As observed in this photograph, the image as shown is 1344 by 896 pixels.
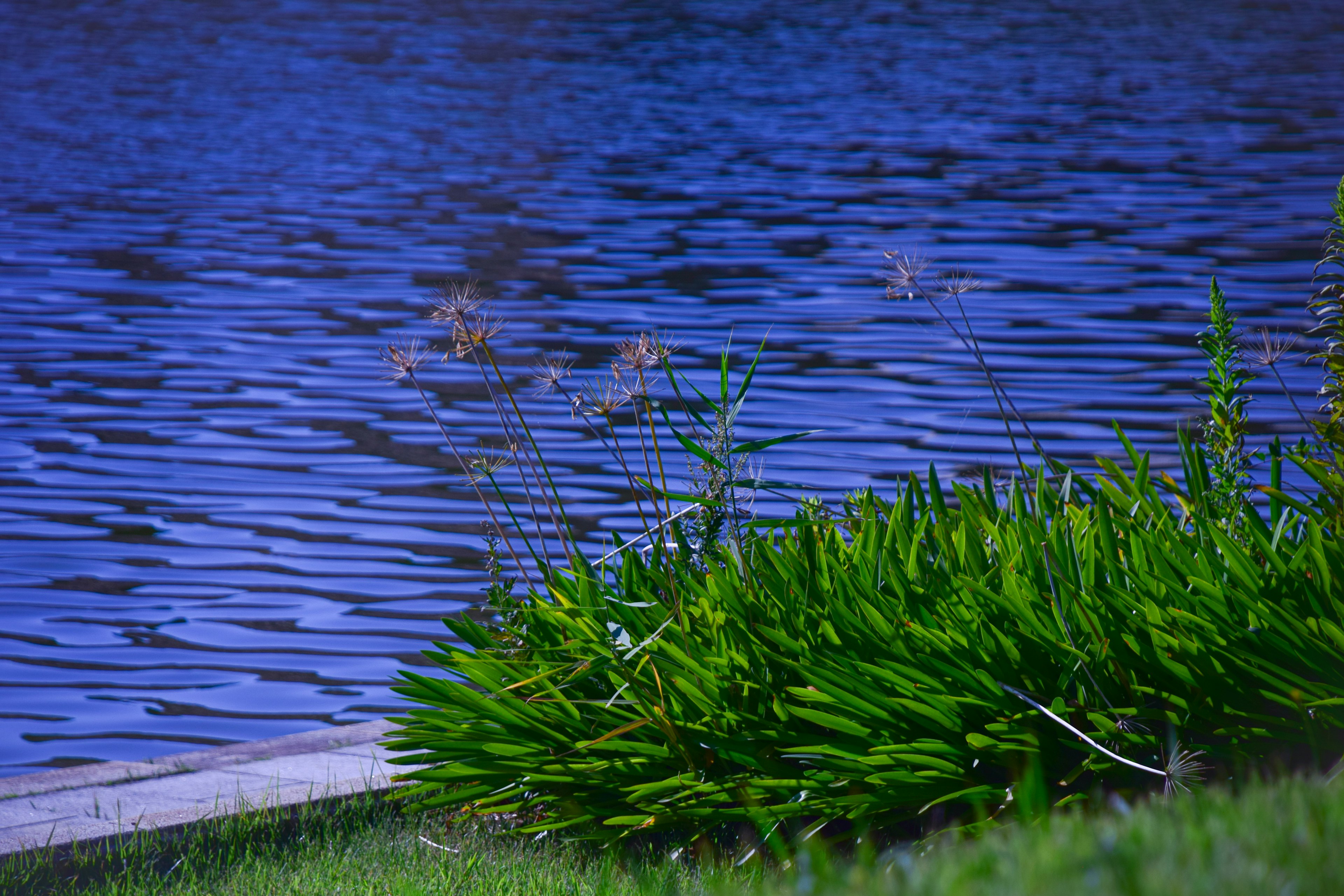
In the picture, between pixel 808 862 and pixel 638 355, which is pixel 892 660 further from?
pixel 808 862

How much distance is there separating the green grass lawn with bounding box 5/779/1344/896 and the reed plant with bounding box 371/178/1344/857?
0.53ft

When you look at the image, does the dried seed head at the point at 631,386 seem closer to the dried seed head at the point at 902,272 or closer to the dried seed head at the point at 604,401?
the dried seed head at the point at 604,401

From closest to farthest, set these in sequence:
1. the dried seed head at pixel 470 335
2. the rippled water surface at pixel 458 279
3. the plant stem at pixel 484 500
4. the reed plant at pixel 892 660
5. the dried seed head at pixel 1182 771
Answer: the dried seed head at pixel 1182 771 → the reed plant at pixel 892 660 → the plant stem at pixel 484 500 → the dried seed head at pixel 470 335 → the rippled water surface at pixel 458 279

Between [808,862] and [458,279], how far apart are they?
41.9ft

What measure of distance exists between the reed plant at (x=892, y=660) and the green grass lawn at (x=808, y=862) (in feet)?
0.53

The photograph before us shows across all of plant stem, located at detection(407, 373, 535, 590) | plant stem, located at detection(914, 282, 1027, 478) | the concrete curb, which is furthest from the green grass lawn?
plant stem, located at detection(914, 282, 1027, 478)

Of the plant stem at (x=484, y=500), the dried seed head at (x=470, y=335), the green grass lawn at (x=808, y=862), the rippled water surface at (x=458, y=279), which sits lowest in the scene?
the green grass lawn at (x=808, y=862)

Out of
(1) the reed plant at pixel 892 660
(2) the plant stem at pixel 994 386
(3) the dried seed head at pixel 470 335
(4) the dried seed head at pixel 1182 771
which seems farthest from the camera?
(3) the dried seed head at pixel 470 335

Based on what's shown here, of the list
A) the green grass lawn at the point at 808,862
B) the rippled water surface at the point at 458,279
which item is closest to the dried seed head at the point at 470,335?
the green grass lawn at the point at 808,862

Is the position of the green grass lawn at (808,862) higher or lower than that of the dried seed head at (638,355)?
lower

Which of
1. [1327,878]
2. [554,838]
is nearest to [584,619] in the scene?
[554,838]

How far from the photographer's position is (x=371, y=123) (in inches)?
1043

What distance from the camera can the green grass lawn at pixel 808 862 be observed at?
1795mm

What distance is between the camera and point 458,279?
1443 cm
